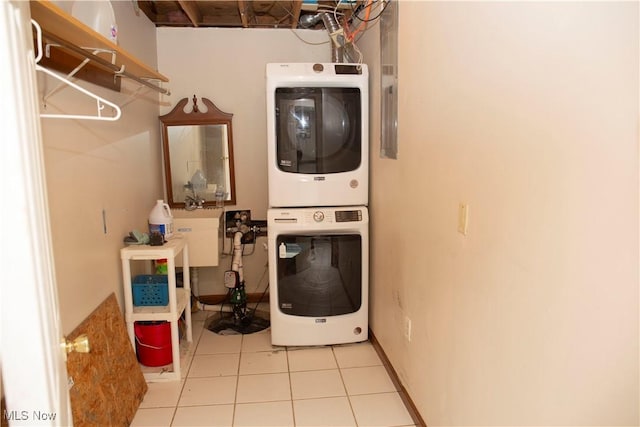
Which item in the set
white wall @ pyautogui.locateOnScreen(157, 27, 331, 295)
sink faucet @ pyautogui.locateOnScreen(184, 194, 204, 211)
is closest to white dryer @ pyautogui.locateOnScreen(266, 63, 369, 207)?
white wall @ pyautogui.locateOnScreen(157, 27, 331, 295)

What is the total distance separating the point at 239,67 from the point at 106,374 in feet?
8.10

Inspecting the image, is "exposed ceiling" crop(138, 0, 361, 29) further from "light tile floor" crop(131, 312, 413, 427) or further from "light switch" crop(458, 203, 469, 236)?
"light tile floor" crop(131, 312, 413, 427)

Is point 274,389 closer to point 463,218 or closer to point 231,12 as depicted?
point 463,218

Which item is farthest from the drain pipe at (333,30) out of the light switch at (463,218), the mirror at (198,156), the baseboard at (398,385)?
the baseboard at (398,385)

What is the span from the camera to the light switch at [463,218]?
5.09 feet

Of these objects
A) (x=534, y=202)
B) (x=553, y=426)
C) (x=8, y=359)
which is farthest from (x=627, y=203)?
(x=8, y=359)

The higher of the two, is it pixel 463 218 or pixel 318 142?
pixel 318 142

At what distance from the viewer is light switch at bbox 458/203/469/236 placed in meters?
1.55

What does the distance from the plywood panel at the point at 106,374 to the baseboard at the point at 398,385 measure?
140 centimetres

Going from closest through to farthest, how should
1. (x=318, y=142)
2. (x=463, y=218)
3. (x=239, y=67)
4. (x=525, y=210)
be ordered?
1. (x=525, y=210)
2. (x=463, y=218)
3. (x=318, y=142)
4. (x=239, y=67)

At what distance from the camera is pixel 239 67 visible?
3.53 metres

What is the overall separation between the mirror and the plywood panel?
140cm

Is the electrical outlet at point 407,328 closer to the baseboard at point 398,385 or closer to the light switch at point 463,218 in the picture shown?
the baseboard at point 398,385

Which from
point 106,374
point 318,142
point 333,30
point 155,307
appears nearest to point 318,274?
point 318,142
